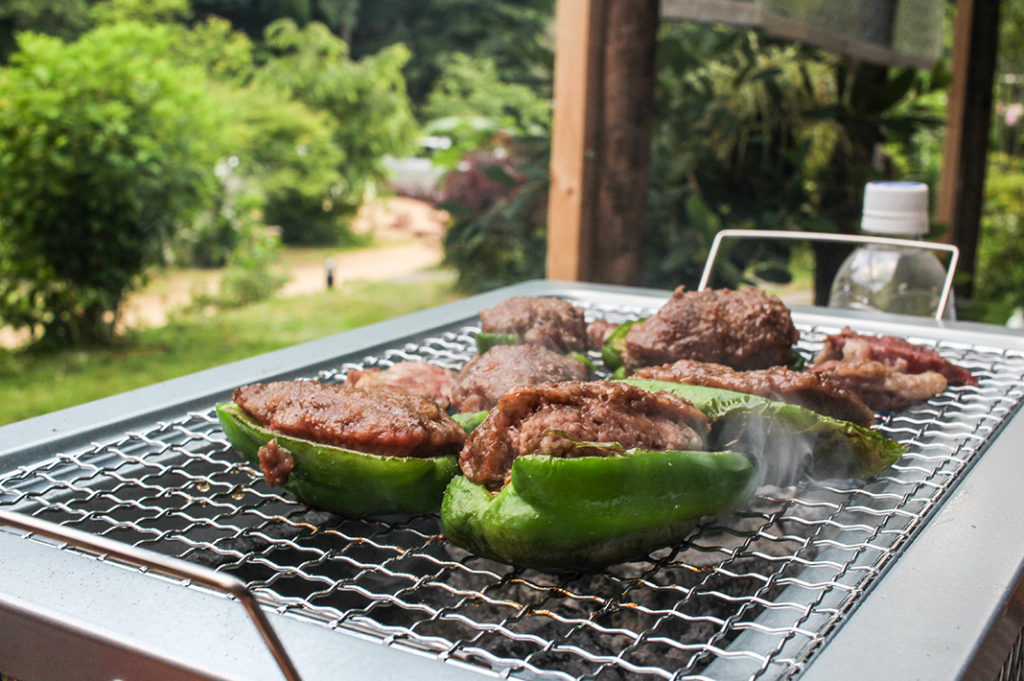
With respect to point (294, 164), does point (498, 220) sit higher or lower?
lower

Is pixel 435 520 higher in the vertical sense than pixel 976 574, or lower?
lower

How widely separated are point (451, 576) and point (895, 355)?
47.8 inches

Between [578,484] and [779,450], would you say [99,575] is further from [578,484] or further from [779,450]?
[779,450]

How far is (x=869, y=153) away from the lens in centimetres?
671

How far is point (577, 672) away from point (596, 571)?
0.51ft

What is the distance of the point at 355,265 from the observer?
41.6 ft

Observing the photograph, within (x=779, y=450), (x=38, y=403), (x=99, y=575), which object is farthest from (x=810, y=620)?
(x=38, y=403)

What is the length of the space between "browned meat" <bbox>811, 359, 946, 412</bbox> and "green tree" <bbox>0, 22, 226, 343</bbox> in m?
6.07

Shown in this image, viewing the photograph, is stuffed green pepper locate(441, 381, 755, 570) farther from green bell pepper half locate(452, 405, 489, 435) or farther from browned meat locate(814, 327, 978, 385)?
browned meat locate(814, 327, 978, 385)

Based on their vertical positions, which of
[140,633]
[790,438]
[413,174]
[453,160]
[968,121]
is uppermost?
[968,121]

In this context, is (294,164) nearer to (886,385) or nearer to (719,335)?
(719,335)

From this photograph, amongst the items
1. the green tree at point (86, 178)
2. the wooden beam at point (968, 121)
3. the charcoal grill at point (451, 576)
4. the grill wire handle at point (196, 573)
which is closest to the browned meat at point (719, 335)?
the charcoal grill at point (451, 576)

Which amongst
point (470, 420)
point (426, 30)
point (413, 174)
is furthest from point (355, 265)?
point (470, 420)

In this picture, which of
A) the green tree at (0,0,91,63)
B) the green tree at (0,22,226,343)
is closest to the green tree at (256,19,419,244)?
the green tree at (0,0,91,63)
